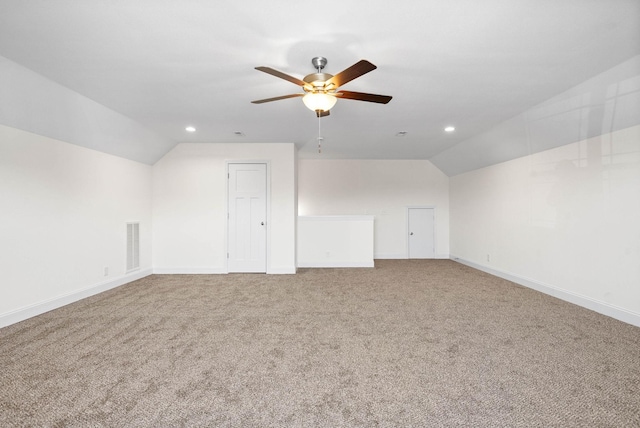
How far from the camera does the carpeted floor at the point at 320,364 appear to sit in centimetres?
156

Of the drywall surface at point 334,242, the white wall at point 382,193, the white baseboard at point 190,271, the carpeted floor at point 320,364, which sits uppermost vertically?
the white wall at point 382,193

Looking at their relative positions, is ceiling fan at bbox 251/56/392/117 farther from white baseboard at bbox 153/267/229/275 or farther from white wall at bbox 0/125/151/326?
white baseboard at bbox 153/267/229/275

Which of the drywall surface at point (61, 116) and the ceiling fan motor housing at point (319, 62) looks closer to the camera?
the ceiling fan motor housing at point (319, 62)

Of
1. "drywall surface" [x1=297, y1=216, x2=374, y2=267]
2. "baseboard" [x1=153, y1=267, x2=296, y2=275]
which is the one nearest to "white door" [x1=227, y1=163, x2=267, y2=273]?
"baseboard" [x1=153, y1=267, x2=296, y2=275]

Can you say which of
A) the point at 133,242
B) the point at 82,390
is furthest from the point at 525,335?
the point at 133,242

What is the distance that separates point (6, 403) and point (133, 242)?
3343mm

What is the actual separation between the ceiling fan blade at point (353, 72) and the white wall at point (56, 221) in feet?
11.0

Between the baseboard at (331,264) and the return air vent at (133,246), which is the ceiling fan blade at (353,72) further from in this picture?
the return air vent at (133,246)

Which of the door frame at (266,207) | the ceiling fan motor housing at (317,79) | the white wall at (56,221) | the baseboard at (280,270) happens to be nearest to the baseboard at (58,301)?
the white wall at (56,221)

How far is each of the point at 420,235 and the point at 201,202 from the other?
16.9ft

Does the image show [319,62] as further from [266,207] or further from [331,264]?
[331,264]

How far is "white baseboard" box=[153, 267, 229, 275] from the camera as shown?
5082mm

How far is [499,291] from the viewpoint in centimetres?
399

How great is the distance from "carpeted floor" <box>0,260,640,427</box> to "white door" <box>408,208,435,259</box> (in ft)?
10.5
